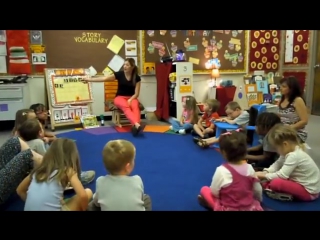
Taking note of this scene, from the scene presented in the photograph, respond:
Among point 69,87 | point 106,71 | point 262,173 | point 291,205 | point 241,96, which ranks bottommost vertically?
point 291,205

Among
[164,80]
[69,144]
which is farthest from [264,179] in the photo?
[164,80]

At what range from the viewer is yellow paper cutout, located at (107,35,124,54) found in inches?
209

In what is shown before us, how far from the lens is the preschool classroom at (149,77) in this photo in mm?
3531

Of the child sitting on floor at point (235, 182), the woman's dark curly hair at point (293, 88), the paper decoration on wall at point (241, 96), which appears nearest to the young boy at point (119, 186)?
the child sitting on floor at point (235, 182)

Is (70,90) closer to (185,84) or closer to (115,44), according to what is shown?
(115,44)

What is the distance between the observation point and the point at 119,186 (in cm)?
160

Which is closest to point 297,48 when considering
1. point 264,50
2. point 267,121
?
point 264,50

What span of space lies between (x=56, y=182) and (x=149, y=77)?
164 inches

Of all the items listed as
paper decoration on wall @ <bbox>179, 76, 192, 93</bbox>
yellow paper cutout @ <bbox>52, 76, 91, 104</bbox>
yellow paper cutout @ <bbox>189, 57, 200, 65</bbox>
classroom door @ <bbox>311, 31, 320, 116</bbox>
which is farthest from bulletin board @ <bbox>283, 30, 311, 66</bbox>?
yellow paper cutout @ <bbox>52, 76, 91, 104</bbox>

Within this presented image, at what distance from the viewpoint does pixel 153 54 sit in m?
5.57

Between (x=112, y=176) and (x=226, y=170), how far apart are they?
633 mm

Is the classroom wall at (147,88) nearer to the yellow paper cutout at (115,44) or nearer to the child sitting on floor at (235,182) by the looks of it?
the yellow paper cutout at (115,44)

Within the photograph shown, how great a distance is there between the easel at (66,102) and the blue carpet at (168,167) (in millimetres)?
683
